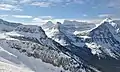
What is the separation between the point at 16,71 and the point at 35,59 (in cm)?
3890

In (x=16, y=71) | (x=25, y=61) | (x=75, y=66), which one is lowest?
(x=75, y=66)

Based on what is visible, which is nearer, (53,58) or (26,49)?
(26,49)

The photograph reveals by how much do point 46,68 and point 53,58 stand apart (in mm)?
21247

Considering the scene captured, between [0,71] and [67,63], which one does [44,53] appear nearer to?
[67,63]

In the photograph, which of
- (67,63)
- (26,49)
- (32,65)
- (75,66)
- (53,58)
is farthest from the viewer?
(75,66)

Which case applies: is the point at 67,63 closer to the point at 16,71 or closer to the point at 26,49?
the point at 26,49

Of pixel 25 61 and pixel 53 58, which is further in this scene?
pixel 53 58

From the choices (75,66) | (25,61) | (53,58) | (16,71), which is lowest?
(75,66)

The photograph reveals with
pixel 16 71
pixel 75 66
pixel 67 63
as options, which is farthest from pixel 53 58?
pixel 16 71

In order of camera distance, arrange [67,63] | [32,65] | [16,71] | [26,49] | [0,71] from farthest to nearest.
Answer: [67,63] → [26,49] → [32,65] → [16,71] → [0,71]

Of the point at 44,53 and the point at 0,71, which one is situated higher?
the point at 0,71

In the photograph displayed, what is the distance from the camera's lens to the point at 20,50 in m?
112

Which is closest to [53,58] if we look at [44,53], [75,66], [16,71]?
[44,53]

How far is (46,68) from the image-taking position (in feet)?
344
